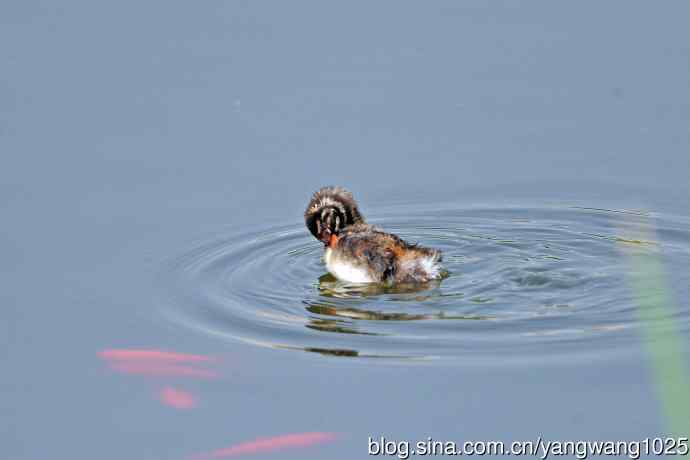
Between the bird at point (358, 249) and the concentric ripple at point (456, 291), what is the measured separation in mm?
117

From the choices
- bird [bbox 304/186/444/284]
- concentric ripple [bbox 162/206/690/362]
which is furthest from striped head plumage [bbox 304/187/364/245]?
concentric ripple [bbox 162/206/690/362]

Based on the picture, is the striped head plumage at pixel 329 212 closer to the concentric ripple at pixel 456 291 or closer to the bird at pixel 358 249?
the bird at pixel 358 249

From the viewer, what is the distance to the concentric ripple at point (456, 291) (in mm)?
8914

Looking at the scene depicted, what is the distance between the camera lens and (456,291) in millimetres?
10055

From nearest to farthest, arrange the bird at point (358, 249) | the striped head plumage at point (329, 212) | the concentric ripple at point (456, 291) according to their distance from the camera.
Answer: the concentric ripple at point (456, 291)
the bird at point (358, 249)
the striped head plumage at point (329, 212)

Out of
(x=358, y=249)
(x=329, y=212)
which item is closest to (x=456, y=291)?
(x=358, y=249)

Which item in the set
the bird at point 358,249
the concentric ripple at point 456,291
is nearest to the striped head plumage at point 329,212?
the bird at point 358,249

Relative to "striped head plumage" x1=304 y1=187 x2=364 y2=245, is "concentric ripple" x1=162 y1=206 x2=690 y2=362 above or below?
below

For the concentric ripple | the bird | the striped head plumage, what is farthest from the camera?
the striped head plumage

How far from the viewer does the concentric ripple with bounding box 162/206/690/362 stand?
8.91 metres

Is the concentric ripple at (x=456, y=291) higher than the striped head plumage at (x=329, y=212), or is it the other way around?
the striped head plumage at (x=329, y=212)

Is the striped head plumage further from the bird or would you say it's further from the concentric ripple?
the concentric ripple

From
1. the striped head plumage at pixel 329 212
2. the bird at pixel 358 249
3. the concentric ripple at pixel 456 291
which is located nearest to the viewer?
the concentric ripple at pixel 456 291

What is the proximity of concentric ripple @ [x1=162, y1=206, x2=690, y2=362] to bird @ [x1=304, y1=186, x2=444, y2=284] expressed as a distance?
117 mm
